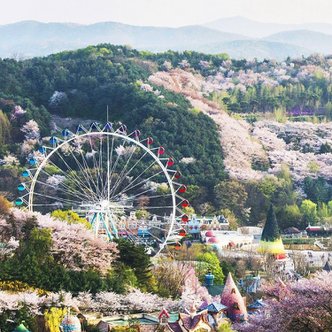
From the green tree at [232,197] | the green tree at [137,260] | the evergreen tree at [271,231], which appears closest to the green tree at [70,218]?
the green tree at [137,260]

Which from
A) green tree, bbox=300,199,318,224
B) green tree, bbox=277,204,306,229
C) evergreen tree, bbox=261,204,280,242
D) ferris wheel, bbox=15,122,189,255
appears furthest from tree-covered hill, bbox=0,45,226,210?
evergreen tree, bbox=261,204,280,242

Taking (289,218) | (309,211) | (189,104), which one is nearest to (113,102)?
(189,104)

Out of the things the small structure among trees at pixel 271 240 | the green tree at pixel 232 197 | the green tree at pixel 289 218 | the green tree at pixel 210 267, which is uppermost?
the green tree at pixel 210 267

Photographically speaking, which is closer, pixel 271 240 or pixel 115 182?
pixel 271 240

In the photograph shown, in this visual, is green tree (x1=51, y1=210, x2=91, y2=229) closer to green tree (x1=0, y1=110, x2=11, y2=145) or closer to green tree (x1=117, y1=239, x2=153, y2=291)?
green tree (x1=117, y1=239, x2=153, y2=291)

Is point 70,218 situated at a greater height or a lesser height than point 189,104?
greater

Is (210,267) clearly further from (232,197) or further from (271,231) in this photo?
(232,197)

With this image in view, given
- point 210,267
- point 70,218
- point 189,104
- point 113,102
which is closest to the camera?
point 70,218

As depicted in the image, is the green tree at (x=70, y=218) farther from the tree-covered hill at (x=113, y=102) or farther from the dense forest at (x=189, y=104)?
the tree-covered hill at (x=113, y=102)
